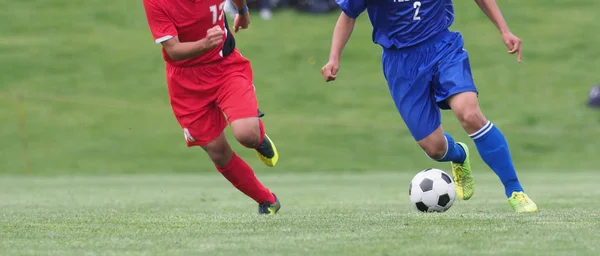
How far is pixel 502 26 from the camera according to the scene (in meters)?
8.27

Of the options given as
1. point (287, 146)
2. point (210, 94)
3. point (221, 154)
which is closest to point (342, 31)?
point (210, 94)

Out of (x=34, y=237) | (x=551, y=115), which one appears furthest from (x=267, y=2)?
(x=34, y=237)

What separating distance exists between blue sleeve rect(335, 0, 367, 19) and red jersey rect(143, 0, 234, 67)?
0.98 meters

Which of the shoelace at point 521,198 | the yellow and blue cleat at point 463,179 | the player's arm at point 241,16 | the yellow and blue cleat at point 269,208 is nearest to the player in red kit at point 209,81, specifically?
the yellow and blue cleat at point 269,208

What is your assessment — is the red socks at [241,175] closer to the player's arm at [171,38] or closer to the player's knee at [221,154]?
the player's knee at [221,154]

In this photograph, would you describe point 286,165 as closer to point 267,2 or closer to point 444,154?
point 267,2

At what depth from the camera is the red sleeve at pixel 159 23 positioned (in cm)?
852

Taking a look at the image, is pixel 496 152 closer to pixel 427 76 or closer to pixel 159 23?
pixel 427 76

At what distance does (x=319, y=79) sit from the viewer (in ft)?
104

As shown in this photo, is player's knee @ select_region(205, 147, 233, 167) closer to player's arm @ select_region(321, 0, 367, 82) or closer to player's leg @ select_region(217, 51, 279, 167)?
player's leg @ select_region(217, 51, 279, 167)

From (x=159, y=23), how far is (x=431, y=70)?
6.95 feet

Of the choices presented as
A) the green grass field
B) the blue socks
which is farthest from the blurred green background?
the blue socks

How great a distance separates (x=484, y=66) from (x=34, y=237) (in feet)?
87.6

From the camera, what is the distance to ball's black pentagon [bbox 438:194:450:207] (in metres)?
8.78
